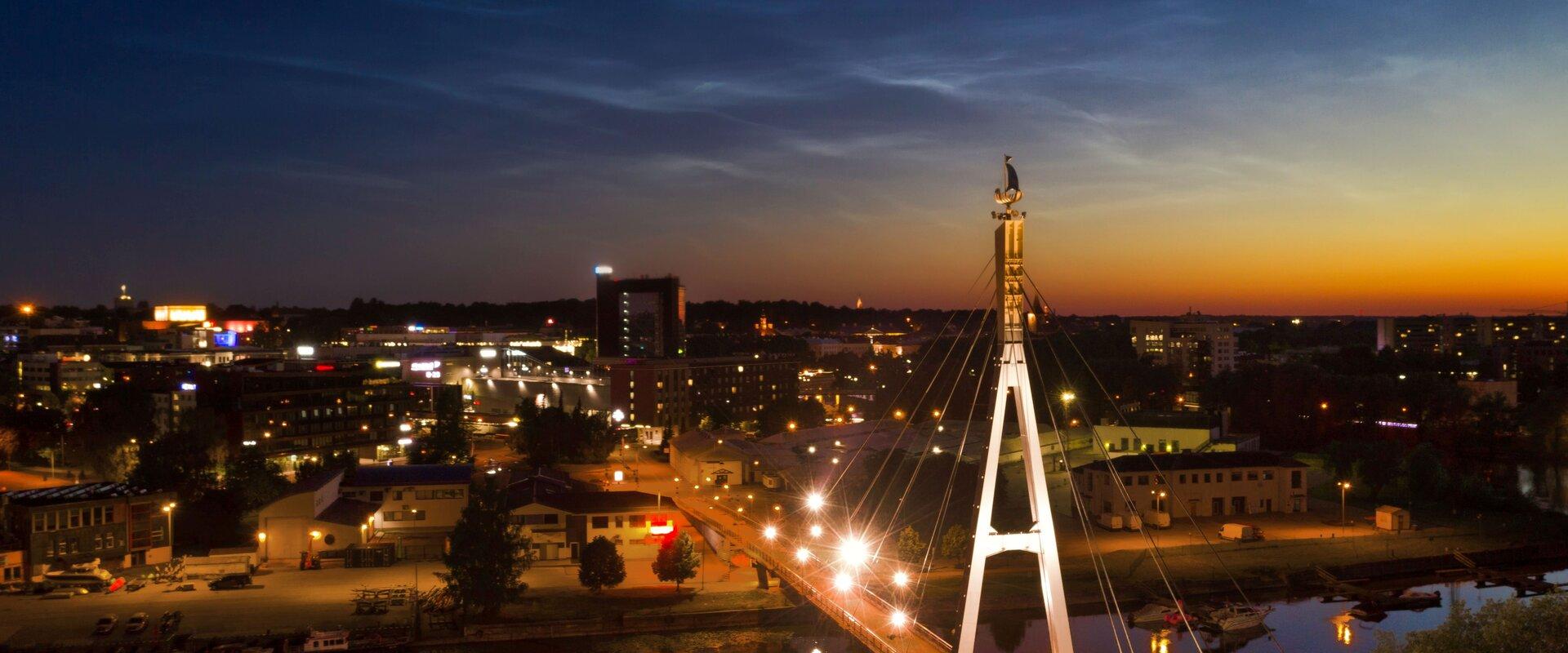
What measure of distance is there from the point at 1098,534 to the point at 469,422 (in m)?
14.2

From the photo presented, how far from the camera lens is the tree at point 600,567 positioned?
10297mm

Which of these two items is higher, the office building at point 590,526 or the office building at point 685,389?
the office building at point 685,389

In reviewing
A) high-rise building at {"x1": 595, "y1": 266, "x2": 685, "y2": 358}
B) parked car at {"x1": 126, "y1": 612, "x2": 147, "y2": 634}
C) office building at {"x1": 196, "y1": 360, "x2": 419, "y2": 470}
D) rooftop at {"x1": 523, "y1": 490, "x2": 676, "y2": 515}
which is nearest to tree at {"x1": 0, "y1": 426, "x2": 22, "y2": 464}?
office building at {"x1": 196, "y1": 360, "x2": 419, "y2": 470}

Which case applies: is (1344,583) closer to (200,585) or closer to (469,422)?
(200,585)

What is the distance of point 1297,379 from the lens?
71.3 ft

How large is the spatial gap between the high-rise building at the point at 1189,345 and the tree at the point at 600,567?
2891cm

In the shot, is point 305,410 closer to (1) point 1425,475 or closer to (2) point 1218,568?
(2) point 1218,568

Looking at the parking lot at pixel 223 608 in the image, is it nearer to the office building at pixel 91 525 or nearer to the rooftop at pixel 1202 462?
the office building at pixel 91 525

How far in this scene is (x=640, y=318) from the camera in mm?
34875

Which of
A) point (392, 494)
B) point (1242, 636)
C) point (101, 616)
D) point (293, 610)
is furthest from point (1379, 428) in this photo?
point (101, 616)

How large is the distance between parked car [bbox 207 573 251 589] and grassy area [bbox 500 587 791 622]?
2.59 meters

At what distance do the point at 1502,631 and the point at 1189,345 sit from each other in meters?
35.8

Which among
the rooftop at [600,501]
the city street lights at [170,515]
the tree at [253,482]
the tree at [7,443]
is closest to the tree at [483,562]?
the rooftop at [600,501]

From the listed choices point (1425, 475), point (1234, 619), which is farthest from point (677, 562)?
point (1425, 475)
